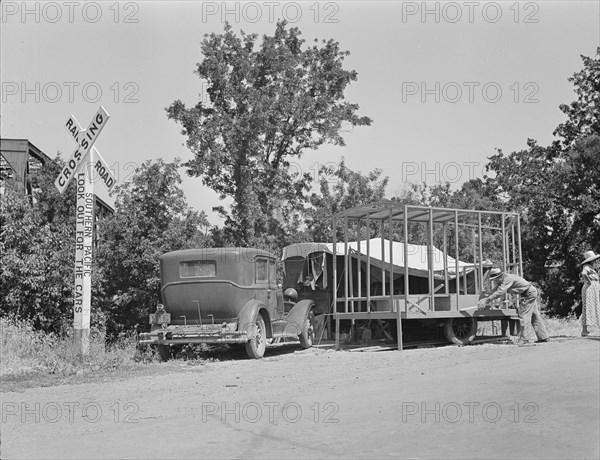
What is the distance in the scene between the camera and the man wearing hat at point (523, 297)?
1616 cm

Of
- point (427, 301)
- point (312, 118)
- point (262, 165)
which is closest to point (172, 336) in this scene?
point (427, 301)

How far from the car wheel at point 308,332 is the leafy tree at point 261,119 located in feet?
33.1

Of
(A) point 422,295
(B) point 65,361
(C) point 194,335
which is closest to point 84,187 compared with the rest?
(B) point 65,361

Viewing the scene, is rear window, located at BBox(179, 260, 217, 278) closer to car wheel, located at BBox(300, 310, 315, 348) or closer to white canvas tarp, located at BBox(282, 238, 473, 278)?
car wheel, located at BBox(300, 310, 315, 348)

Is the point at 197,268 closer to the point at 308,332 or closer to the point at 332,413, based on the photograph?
the point at 308,332

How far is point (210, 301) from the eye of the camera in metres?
16.5

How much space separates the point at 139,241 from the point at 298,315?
7072mm

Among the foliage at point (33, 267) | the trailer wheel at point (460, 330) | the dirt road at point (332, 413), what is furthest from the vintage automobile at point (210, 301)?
the foliage at point (33, 267)

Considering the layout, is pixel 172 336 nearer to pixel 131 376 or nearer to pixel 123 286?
pixel 131 376

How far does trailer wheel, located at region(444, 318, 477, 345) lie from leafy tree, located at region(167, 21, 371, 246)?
1196cm

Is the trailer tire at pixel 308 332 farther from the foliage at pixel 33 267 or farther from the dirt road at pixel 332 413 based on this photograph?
the foliage at pixel 33 267

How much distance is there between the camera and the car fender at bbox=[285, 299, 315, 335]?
18141mm

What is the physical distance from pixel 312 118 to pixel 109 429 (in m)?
24.2

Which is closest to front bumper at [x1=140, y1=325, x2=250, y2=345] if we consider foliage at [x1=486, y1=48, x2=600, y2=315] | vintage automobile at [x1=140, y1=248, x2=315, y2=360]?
vintage automobile at [x1=140, y1=248, x2=315, y2=360]
